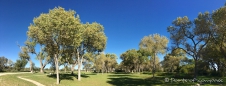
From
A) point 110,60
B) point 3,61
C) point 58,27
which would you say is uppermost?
point 58,27

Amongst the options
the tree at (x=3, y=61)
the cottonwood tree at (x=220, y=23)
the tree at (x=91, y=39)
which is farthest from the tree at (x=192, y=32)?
the tree at (x=3, y=61)

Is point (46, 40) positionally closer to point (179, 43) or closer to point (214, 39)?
point (179, 43)

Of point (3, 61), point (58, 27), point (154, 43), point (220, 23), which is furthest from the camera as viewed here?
point (3, 61)

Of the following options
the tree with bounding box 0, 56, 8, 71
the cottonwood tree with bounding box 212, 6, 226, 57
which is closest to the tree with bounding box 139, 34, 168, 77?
the cottonwood tree with bounding box 212, 6, 226, 57

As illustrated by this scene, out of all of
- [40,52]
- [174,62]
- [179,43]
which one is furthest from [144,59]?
[179,43]

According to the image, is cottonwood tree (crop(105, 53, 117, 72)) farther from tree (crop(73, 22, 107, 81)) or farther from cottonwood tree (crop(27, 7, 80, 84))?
cottonwood tree (crop(27, 7, 80, 84))

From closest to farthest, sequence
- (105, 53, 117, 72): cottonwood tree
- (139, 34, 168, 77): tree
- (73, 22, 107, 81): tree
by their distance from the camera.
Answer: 1. (73, 22, 107, 81): tree
2. (139, 34, 168, 77): tree
3. (105, 53, 117, 72): cottonwood tree

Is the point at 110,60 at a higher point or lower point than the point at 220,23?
lower

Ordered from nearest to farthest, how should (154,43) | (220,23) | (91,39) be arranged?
(220,23) → (91,39) → (154,43)

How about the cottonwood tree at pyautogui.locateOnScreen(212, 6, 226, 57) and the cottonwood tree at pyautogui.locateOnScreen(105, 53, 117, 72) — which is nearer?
the cottonwood tree at pyautogui.locateOnScreen(212, 6, 226, 57)

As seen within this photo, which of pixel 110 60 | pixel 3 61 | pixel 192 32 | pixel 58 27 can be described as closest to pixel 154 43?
pixel 192 32

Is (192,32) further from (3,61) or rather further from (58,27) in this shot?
(3,61)

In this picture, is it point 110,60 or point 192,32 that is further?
point 110,60

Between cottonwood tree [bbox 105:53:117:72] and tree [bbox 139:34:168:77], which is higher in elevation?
tree [bbox 139:34:168:77]
